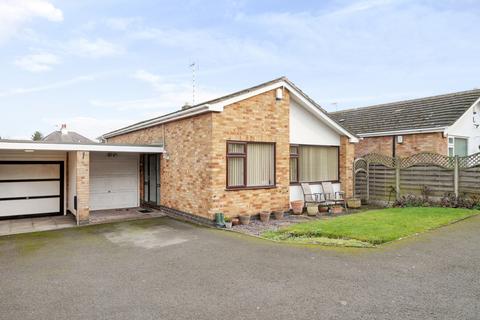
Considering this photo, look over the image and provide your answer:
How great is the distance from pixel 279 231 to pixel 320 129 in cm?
547

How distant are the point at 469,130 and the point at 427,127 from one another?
3197 mm

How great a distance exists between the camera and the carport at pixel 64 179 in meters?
9.90

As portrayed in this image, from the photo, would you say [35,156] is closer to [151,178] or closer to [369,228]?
[151,178]

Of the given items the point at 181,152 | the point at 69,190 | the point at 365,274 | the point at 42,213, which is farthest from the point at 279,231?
the point at 42,213

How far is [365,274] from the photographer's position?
509cm

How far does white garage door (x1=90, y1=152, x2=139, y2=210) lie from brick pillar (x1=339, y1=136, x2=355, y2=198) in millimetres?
8670

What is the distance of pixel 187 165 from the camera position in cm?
1029

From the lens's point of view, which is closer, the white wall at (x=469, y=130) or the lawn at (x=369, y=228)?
the lawn at (x=369, y=228)

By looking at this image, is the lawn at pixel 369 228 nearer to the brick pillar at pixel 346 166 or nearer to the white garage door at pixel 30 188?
the brick pillar at pixel 346 166

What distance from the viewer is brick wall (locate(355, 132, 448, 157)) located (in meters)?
13.9

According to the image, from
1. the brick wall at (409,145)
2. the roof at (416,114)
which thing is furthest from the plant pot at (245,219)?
the brick wall at (409,145)

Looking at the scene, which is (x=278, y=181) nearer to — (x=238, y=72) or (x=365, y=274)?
(x=365, y=274)

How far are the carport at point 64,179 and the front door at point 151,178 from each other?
1.70 ft

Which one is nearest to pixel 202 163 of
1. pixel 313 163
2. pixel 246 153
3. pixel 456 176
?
pixel 246 153
